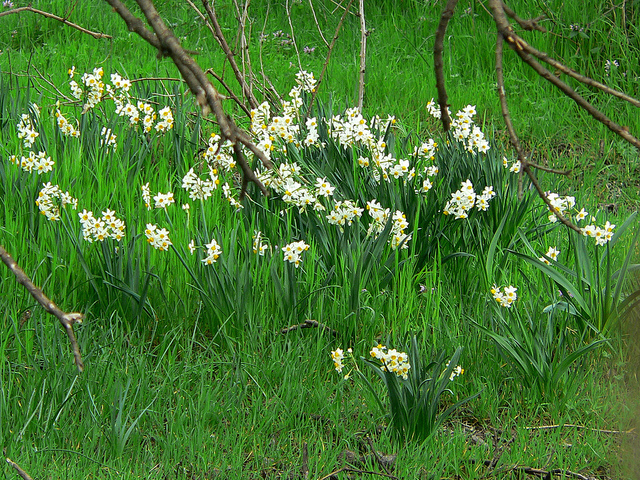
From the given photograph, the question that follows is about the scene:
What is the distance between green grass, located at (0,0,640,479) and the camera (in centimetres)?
200

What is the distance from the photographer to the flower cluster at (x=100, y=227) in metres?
2.47

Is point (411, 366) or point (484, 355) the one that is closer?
point (411, 366)

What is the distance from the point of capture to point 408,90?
518 centimetres

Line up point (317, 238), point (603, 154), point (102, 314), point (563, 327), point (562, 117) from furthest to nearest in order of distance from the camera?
point (562, 117) → point (603, 154) → point (317, 238) → point (102, 314) → point (563, 327)

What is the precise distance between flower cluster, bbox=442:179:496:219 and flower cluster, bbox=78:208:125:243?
4.45ft

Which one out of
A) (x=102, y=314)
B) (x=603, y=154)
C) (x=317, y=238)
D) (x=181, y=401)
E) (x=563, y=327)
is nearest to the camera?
(x=181, y=401)

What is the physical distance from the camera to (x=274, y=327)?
2469 millimetres

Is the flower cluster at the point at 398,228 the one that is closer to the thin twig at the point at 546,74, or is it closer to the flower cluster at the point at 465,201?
the flower cluster at the point at 465,201

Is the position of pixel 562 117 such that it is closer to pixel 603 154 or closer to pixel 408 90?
pixel 603 154

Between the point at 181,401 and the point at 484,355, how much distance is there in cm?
109

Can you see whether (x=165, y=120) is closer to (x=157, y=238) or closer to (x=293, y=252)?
(x=157, y=238)

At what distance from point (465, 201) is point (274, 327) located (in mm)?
972

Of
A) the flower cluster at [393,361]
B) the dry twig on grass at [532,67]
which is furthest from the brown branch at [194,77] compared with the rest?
the flower cluster at [393,361]

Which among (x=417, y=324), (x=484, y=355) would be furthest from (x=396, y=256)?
(x=484, y=355)
